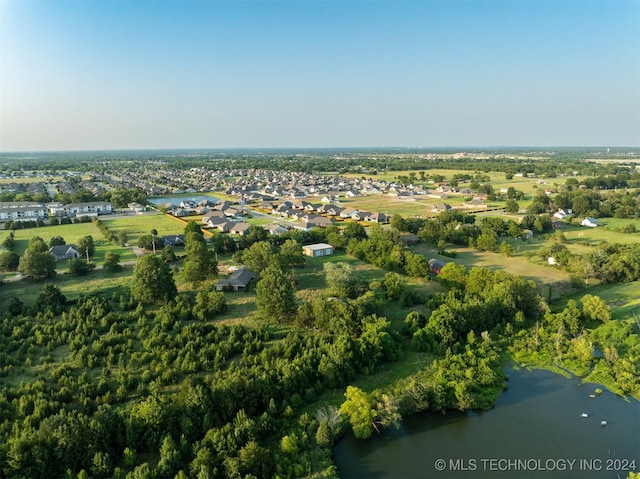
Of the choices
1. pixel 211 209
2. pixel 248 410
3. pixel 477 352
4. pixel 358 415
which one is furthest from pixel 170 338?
pixel 211 209

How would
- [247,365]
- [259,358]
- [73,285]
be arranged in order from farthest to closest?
[73,285] < [259,358] < [247,365]

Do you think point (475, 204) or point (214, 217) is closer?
point (214, 217)

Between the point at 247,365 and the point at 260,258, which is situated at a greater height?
the point at 260,258

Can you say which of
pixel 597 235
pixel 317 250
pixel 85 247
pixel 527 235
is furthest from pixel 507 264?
pixel 85 247

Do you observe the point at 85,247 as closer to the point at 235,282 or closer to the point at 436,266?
the point at 235,282

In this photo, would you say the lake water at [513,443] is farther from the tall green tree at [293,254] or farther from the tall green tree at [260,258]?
the tall green tree at [293,254]

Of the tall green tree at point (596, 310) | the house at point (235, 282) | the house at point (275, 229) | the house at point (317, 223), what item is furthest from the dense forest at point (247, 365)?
the house at point (317, 223)
